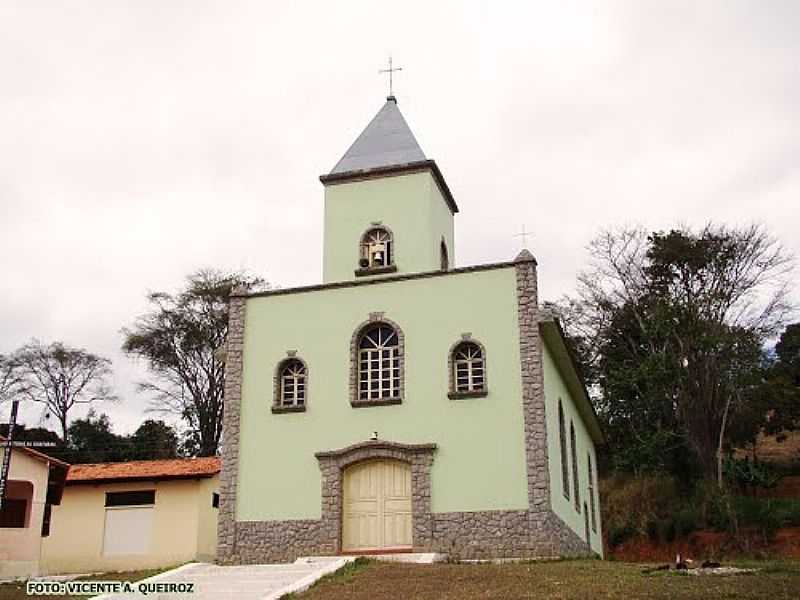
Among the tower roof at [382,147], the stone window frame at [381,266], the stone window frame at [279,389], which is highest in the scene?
the tower roof at [382,147]

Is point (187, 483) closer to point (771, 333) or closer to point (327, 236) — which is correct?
point (327, 236)

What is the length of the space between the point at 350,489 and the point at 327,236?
6.77 metres

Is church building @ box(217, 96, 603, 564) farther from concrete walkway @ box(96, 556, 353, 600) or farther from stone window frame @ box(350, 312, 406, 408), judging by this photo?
concrete walkway @ box(96, 556, 353, 600)

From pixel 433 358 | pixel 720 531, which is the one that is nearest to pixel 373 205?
pixel 433 358

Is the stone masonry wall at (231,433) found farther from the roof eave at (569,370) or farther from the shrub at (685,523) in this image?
the shrub at (685,523)

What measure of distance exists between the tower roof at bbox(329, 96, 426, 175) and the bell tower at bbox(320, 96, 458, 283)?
0.09 ft

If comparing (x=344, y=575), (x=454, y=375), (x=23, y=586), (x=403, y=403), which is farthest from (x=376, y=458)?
(x=23, y=586)

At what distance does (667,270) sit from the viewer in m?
39.9

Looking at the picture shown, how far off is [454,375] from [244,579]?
6277 mm

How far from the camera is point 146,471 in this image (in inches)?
1051

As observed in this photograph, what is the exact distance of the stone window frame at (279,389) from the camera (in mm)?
21172

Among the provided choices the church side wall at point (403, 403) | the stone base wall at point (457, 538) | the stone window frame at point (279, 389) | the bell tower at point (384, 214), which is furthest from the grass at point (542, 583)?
the bell tower at point (384, 214)

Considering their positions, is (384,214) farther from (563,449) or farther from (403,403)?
(563,449)

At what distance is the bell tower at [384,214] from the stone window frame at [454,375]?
3.05 meters
